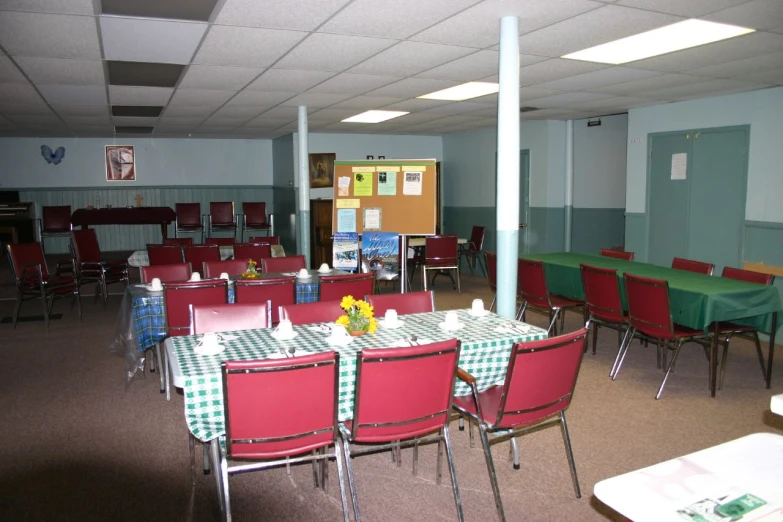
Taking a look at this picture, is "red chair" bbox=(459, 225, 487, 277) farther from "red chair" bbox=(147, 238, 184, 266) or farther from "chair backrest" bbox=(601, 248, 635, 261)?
"red chair" bbox=(147, 238, 184, 266)

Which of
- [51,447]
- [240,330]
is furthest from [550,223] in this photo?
[51,447]

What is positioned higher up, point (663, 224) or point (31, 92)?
point (31, 92)

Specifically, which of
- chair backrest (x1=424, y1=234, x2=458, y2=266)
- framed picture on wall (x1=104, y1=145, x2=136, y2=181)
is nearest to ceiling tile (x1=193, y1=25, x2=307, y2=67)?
chair backrest (x1=424, y1=234, x2=458, y2=266)

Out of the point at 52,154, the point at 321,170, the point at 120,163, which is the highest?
the point at 52,154

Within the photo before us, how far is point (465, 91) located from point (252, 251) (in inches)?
125

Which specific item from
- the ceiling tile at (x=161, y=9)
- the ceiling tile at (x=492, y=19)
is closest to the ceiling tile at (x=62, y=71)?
the ceiling tile at (x=161, y=9)

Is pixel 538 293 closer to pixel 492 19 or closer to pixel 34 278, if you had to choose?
pixel 492 19

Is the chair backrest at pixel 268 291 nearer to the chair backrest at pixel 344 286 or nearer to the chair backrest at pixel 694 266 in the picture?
the chair backrest at pixel 344 286

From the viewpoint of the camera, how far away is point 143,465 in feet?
11.6

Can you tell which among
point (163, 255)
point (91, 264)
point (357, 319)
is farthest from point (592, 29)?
→ point (91, 264)

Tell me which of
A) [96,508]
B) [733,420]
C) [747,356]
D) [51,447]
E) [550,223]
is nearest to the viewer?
[96,508]

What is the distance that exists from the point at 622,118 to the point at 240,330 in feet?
27.9

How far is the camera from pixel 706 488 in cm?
A: 135

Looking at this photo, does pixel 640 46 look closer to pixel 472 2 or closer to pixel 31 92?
pixel 472 2
